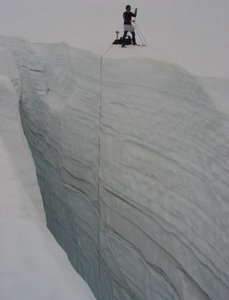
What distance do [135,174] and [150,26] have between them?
1.98 meters

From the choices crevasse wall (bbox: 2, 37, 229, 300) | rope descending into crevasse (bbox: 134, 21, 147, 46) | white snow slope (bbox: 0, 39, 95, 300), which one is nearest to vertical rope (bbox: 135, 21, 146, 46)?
rope descending into crevasse (bbox: 134, 21, 147, 46)

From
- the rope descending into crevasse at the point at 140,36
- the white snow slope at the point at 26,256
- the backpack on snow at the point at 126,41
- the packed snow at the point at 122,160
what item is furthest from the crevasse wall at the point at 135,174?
the white snow slope at the point at 26,256

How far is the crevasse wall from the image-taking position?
3.24 m

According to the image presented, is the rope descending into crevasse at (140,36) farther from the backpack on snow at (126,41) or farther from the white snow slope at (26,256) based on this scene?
the white snow slope at (26,256)

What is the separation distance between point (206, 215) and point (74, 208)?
2.51 m

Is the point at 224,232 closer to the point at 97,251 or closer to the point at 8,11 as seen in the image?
the point at 97,251

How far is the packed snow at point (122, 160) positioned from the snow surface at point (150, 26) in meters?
0.02

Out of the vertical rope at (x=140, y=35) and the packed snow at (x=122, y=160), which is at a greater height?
the vertical rope at (x=140, y=35)

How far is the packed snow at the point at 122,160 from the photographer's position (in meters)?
2.64

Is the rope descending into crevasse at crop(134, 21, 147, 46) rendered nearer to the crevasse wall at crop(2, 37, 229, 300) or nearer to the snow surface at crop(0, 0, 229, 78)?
the snow surface at crop(0, 0, 229, 78)

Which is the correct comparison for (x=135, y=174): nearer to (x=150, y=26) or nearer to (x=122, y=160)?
(x=122, y=160)

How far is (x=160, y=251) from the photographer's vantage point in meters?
3.82

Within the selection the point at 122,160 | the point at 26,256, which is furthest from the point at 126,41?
the point at 26,256

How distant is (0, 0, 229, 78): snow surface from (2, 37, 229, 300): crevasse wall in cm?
22
